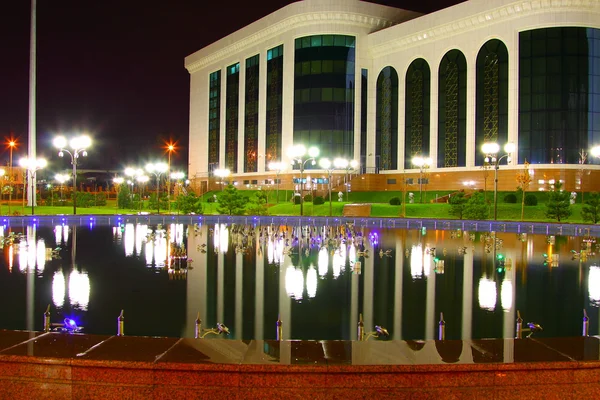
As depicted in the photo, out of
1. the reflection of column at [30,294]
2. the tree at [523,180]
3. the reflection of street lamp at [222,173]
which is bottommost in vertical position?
the reflection of column at [30,294]

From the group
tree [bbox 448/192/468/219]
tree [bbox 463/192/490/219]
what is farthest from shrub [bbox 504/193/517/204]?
tree [bbox 448/192/468/219]

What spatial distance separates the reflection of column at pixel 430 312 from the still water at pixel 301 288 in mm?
30

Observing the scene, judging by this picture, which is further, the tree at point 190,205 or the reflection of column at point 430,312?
the tree at point 190,205

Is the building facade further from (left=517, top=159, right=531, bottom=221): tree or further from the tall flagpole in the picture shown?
the tall flagpole

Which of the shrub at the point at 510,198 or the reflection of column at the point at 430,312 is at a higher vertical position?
the shrub at the point at 510,198

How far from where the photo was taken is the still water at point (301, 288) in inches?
481

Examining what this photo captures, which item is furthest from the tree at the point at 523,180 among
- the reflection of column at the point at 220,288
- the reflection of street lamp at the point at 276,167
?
the reflection of column at the point at 220,288

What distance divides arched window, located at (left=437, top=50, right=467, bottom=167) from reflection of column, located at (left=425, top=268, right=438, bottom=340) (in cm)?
5513

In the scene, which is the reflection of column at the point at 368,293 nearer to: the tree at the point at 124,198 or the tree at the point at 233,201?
the tree at the point at 233,201

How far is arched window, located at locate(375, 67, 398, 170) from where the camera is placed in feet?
263

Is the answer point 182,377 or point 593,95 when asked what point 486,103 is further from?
point 182,377

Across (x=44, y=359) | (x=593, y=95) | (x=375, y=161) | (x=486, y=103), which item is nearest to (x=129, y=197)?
(x=375, y=161)

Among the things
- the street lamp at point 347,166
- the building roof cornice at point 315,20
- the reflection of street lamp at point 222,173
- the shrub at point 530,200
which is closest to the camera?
the shrub at point 530,200

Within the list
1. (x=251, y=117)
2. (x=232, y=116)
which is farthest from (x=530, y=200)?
(x=232, y=116)
